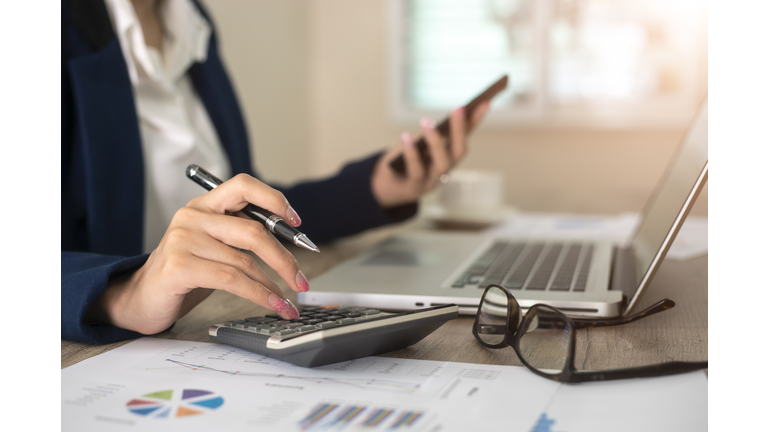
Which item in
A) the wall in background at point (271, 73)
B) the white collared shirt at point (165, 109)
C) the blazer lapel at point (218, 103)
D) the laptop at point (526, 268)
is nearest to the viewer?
the laptop at point (526, 268)

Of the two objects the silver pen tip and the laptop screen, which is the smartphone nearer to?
the laptop screen

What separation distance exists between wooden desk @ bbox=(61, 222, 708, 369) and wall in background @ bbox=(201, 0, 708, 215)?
158 centimetres

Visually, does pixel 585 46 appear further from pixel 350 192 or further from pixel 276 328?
pixel 276 328

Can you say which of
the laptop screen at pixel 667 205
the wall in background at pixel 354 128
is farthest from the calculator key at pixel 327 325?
the wall in background at pixel 354 128

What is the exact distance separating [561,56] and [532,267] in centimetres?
202

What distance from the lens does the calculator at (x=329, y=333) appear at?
449 mm

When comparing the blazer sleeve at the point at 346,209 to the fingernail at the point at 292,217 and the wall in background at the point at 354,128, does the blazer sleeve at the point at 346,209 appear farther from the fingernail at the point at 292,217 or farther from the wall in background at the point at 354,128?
the wall in background at the point at 354,128

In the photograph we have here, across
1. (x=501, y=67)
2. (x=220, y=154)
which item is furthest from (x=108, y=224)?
(x=501, y=67)

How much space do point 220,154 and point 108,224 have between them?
0.34 meters

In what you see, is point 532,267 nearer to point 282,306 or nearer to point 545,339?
point 545,339

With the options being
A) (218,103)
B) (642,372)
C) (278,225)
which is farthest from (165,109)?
(642,372)

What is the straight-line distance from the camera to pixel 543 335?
53 centimetres

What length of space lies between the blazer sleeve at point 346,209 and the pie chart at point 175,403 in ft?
2.18
